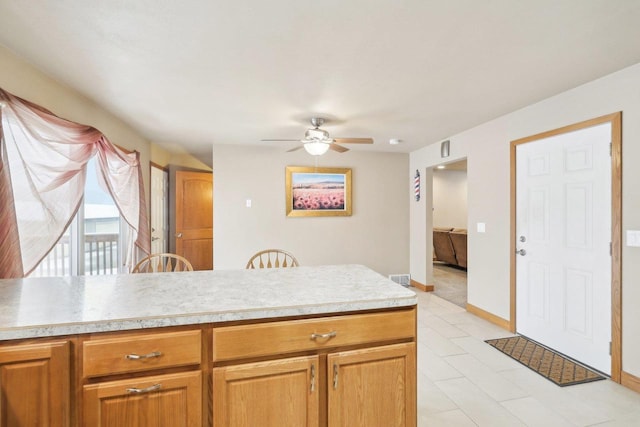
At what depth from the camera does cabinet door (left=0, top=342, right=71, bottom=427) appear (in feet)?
3.46

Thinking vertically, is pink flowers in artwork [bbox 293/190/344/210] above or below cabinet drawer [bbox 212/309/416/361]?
above

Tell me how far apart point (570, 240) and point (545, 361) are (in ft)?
3.54

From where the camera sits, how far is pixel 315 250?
194 inches

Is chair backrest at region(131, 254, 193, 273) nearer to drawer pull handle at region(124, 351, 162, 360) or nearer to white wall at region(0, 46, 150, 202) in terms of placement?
drawer pull handle at region(124, 351, 162, 360)

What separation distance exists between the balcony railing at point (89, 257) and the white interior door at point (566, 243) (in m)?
4.33

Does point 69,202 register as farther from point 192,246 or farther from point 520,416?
point 520,416

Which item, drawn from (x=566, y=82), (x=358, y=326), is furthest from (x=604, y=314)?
(x=358, y=326)

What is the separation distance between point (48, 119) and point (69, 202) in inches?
23.3

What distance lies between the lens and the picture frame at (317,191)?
4.81 metres

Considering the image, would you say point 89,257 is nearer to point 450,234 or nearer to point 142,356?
point 142,356

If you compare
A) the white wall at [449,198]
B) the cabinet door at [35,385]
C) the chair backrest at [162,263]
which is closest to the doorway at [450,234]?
the white wall at [449,198]

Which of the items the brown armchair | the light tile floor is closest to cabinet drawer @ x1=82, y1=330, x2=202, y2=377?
the light tile floor

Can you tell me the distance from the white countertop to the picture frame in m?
3.01

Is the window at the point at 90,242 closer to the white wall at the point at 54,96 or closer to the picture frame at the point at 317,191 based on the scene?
the white wall at the point at 54,96
